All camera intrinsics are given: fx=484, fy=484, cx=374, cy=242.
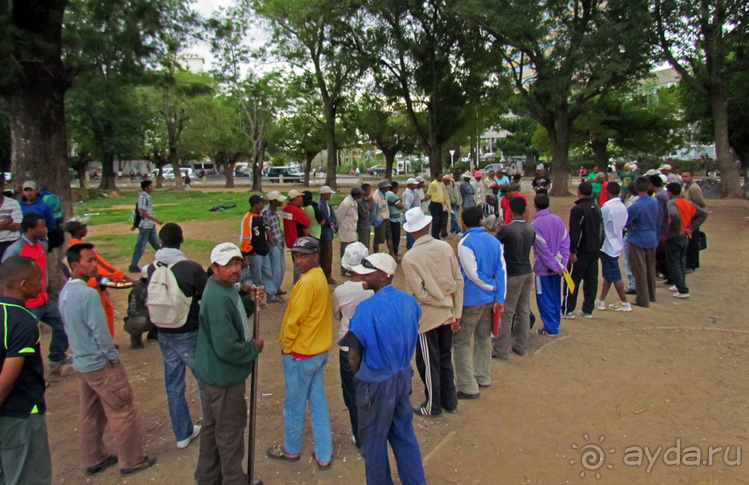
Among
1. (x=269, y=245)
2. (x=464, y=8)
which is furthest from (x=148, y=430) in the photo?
(x=464, y=8)

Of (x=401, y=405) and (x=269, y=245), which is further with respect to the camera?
(x=269, y=245)

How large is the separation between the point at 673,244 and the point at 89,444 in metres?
8.35

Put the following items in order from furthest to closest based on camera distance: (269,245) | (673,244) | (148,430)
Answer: (673,244) < (269,245) < (148,430)

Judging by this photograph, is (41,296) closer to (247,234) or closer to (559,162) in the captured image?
(247,234)

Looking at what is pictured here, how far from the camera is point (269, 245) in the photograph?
7.41m

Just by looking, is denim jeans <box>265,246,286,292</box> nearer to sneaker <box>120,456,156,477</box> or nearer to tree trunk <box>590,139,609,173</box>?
sneaker <box>120,456,156,477</box>

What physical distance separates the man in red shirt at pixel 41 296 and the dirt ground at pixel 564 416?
0.20 m

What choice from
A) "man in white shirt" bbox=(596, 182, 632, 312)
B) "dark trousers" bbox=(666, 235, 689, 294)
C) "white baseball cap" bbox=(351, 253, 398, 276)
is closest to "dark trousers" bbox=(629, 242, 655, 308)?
"man in white shirt" bbox=(596, 182, 632, 312)

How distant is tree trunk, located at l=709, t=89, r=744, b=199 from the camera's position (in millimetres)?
19406

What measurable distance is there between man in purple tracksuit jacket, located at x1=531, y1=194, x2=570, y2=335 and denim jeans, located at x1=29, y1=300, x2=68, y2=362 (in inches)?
214

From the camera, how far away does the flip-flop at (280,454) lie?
12.3ft

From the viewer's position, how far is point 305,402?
3.68 m

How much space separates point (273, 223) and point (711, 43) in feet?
60.3

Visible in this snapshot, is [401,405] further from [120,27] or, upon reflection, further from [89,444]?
[120,27]
